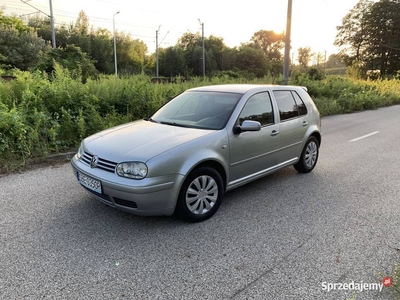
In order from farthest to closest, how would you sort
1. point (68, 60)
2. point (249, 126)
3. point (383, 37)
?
point (383, 37) < point (68, 60) < point (249, 126)

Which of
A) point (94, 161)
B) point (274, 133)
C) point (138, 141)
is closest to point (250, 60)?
point (274, 133)

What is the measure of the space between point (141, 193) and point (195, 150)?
0.81 meters

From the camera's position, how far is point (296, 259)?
3021 mm

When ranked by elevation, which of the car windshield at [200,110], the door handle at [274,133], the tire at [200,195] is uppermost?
the car windshield at [200,110]

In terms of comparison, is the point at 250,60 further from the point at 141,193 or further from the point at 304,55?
the point at 141,193

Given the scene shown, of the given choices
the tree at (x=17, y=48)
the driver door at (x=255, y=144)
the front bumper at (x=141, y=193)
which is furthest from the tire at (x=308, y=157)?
the tree at (x=17, y=48)

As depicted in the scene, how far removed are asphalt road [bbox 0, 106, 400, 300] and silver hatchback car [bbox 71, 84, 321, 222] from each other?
369mm

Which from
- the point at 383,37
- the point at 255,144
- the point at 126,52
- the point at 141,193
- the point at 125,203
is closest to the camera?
the point at 141,193

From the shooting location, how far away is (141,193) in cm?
323

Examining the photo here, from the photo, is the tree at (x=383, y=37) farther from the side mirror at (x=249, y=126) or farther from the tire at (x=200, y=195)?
the tire at (x=200, y=195)

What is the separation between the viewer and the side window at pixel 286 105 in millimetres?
4903

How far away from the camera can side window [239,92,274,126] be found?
4332mm

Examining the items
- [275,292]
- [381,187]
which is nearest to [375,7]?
[381,187]

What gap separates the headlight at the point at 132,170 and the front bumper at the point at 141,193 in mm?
48
